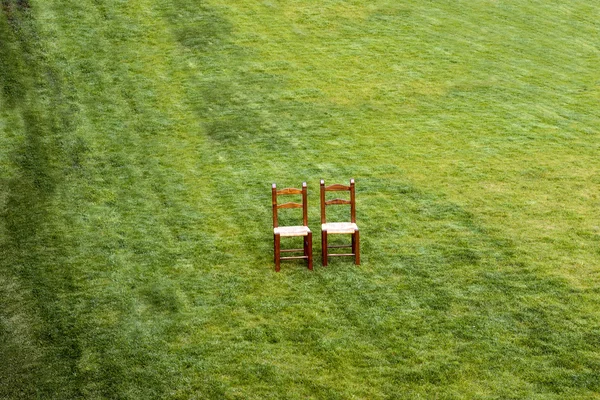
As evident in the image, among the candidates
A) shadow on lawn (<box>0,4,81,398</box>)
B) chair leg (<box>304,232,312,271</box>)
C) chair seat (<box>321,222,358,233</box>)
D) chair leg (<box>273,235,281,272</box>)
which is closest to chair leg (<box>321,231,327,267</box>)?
chair seat (<box>321,222,358,233</box>)

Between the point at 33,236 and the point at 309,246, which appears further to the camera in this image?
the point at 33,236

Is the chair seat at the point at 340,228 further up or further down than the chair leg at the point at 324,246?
further up

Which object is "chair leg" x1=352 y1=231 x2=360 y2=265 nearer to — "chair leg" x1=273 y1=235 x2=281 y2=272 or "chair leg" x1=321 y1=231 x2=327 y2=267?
"chair leg" x1=321 y1=231 x2=327 y2=267

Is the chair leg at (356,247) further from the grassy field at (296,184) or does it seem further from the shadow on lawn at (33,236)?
the shadow on lawn at (33,236)

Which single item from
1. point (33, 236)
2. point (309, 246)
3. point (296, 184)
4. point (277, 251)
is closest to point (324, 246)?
point (309, 246)

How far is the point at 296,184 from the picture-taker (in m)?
14.0

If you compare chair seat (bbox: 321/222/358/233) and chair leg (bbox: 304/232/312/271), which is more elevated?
chair seat (bbox: 321/222/358/233)

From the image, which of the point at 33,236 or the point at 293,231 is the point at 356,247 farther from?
the point at 33,236

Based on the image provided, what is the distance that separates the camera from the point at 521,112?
1725cm

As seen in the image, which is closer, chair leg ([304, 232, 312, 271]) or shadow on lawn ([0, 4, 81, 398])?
shadow on lawn ([0, 4, 81, 398])

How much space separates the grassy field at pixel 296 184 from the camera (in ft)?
29.8


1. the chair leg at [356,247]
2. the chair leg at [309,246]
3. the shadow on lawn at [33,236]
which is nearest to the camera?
the shadow on lawn at [33,236]

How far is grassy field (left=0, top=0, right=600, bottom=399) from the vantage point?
29.8 ft

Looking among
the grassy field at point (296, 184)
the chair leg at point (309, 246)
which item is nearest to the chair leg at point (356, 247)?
the grassy field at point (296, 184)
